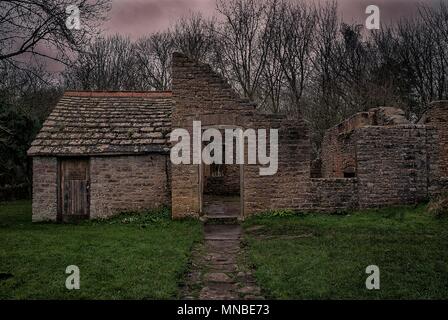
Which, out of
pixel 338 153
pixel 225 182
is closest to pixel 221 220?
pixel 338 153

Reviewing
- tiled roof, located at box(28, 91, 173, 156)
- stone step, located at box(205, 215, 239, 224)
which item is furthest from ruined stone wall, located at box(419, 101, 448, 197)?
tiled roof, located at box(28, 91, 173, 156)

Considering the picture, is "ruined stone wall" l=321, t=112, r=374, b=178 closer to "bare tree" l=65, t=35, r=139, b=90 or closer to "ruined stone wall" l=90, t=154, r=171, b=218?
"ruined stone wall" l=90, t=154, r=171, b=218

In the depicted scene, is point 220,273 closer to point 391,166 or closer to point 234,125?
point 234,125

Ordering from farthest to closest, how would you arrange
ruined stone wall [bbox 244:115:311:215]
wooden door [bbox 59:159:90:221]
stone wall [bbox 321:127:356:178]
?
1. stone wall [bbox 321:127:356:178]
2. wooden door [bbox 59:159:90:221]
3. ruined stone wall [bbox 244:115:311:215]

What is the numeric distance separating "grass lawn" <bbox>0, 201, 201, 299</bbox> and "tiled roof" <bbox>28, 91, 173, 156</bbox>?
8.81 feet

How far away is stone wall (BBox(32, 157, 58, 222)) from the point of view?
1327 cm

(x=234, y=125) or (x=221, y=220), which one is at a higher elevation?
(x=234, y=125)

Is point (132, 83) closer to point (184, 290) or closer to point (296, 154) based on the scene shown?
point (296, 154)

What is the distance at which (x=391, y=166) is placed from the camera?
39.5ft

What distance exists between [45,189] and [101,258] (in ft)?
23.1

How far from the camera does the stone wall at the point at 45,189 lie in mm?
13273

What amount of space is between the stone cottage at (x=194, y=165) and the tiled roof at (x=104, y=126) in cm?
4

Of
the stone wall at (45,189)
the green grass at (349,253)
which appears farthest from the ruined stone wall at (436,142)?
the stone wall at (45,189)

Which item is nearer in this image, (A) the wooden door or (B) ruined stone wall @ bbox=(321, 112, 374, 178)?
(A) the wooden door
